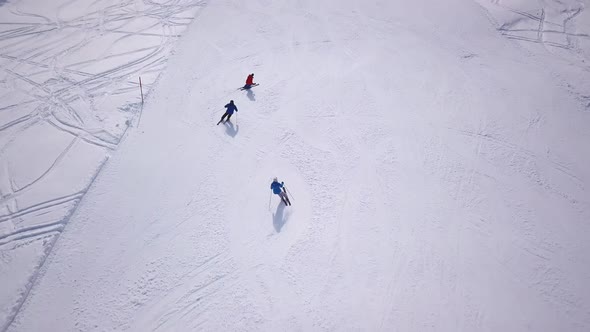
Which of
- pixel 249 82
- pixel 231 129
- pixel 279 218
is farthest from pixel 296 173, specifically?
pixel 249 82

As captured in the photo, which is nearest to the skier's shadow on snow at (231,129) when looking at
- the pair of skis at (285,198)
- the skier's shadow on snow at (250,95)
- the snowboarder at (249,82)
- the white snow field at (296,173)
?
the white snow field at (296,173)

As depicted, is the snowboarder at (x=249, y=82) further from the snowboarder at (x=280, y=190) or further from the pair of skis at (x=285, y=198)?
the pair of skis at (x=285, y=198)

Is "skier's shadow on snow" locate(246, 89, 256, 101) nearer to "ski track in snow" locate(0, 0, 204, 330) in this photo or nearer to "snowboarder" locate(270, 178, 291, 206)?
"ski track in snow" locate(0, 0, 204, 330)

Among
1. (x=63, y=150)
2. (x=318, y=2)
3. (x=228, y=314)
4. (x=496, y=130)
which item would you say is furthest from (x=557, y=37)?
(x=63, y=150)

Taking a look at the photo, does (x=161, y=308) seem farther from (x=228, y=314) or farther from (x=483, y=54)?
(x=483, y=54)

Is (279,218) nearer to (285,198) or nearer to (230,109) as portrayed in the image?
(285,198)

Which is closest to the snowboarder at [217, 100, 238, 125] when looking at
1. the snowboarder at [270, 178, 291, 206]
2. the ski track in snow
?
the ski track in snow
